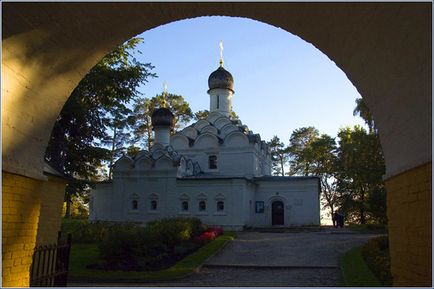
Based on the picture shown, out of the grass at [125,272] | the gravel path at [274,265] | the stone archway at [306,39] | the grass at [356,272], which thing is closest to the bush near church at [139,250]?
the grass at [125,272]

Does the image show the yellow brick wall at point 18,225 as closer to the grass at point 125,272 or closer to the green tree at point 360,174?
the grass at point 125,272

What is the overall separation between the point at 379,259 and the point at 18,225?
9.07 m

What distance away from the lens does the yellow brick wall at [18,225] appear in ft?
15.9

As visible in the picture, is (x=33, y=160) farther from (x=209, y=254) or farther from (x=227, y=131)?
(x=227, y=131)

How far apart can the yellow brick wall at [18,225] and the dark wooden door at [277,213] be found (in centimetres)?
2706

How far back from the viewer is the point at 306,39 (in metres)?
5.87

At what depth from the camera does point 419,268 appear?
469cm

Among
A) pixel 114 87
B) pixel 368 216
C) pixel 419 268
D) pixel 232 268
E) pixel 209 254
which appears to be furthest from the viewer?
pixel 368 216

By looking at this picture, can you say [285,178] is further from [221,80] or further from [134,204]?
[134,204]

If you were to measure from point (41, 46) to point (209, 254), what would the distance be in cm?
1227

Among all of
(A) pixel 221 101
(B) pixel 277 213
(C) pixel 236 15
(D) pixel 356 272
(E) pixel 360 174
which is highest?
(A) pixel 221 101

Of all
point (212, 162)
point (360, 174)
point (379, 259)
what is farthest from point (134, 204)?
point (379, 259)

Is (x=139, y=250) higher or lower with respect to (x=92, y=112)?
lower

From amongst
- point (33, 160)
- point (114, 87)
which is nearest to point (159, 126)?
point (114, 87)
